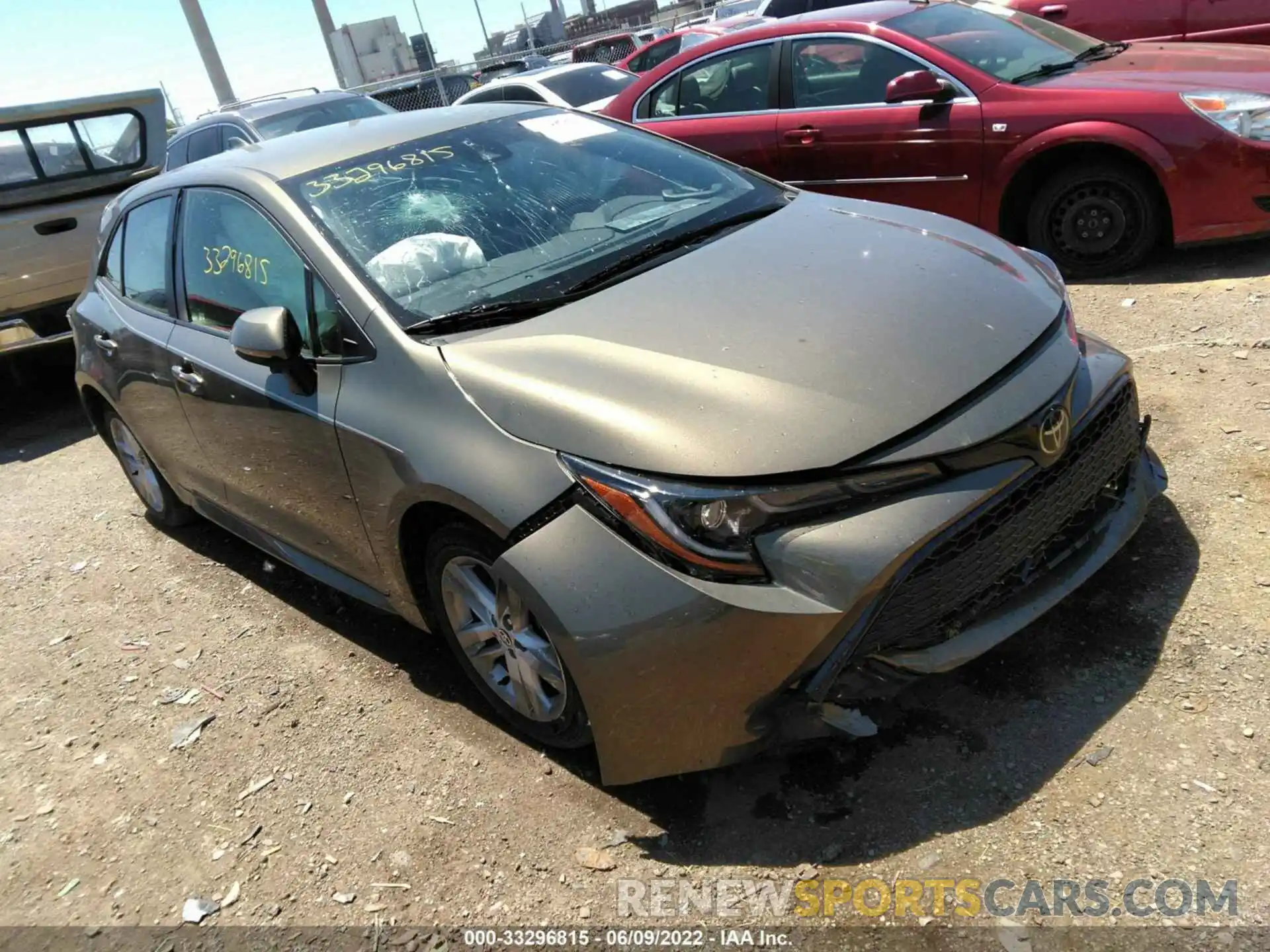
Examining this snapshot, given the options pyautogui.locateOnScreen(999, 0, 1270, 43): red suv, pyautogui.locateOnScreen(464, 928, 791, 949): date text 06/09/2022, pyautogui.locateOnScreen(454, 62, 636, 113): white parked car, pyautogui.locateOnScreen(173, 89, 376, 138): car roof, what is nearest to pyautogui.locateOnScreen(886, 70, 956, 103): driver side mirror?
pyautogui.locateOnScreen(999, 0, 1270, 43): red suv

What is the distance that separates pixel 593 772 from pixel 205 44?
3920cm

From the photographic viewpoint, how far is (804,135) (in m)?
6.11

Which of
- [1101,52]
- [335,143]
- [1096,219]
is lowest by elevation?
[1096,219]

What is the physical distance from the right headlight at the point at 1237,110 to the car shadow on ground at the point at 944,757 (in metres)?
2.97

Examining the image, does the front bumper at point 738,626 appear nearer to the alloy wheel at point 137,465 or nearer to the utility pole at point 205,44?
the alloy wheel at point 137,465

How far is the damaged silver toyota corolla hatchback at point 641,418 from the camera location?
2.15 meters

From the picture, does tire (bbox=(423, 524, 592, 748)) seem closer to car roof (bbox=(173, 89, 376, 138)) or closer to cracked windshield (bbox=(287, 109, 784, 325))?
cracked windshield (bbox=(287, 109, 784, 325))

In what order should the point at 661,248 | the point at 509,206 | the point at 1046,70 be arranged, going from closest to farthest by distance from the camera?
the point at 661,248 → the point at 509,206 → the point at 1046,70

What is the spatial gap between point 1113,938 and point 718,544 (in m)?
1.12

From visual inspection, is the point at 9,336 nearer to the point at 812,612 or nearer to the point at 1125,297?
the point at 812,612

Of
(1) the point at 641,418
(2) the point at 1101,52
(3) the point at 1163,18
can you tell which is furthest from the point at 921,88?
(1) the point at 641,418

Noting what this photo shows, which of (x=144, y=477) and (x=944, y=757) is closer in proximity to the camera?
(x=944, y=757)

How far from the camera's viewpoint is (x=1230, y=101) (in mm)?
4879

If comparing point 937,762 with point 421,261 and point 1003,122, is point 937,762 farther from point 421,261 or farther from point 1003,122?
point 1003,122
